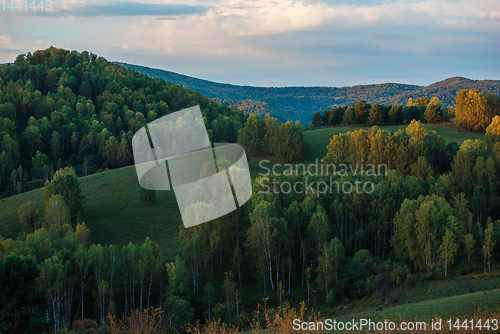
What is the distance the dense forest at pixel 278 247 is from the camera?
3562cm

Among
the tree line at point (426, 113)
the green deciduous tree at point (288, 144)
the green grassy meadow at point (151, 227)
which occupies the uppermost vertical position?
the tree line at point (426, 113)

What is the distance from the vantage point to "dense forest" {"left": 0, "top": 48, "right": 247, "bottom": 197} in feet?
326

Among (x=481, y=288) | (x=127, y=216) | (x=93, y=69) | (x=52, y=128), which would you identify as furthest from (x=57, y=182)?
(x=93, y=69)

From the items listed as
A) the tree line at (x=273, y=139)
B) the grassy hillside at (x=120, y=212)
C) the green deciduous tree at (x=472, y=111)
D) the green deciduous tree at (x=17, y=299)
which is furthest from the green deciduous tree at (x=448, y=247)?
the green deciduous tree at (x=472, y=111)

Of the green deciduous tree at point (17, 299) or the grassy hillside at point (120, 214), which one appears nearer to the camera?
the green deciduous tree at point (17, 299)

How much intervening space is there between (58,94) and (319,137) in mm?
89110

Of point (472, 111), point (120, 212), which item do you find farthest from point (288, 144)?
point (472, 111)

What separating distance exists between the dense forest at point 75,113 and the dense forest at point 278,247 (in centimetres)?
1333

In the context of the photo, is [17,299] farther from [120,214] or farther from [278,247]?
[120,214]

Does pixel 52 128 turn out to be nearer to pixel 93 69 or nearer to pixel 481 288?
pixel 93 69

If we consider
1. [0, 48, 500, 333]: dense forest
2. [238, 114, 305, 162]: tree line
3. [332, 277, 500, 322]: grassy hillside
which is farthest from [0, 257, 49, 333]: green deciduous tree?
[238, 114, 305, 162]: tree line

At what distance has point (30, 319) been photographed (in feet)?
84.1

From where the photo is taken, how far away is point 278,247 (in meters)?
46.5

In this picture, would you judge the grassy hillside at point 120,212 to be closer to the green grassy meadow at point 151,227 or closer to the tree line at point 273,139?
the green grassy meadow at point 151,227
